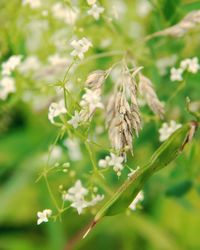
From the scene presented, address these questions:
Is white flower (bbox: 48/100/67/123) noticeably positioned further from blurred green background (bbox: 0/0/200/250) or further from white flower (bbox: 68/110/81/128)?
blurred green background (bbox: 0/0/200/250)

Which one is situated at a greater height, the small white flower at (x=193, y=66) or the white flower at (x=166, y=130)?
the small white flower at (x=193, y=66)

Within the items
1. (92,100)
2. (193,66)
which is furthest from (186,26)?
(92,100)

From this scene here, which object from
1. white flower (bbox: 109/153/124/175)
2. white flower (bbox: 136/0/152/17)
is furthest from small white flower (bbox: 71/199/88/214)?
white flower (bbox: 136/0/152/17)

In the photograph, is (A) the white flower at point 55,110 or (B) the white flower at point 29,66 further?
(B) the white flower at point 29,66

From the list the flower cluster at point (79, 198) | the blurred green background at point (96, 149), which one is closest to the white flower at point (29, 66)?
the blurred green background at point (96, 149)

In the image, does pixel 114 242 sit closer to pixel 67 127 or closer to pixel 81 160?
pixel 81 160

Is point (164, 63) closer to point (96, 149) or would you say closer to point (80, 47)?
point (96, 149)

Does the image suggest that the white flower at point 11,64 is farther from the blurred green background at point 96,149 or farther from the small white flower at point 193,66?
the small white flower at point 193,66
